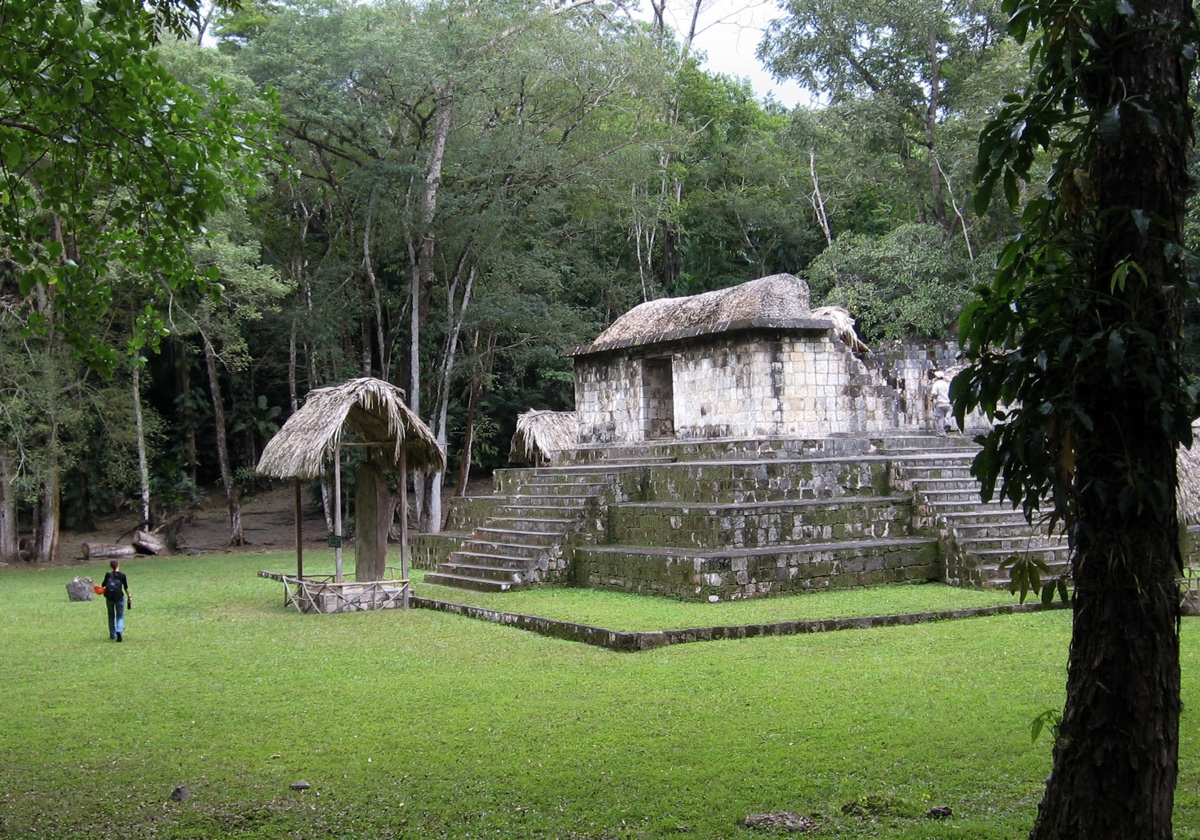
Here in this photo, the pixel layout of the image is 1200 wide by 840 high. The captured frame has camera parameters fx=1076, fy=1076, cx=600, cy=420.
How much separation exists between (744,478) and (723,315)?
2994mm

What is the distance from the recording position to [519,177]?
2250cm

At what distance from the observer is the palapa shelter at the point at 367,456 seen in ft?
35.8

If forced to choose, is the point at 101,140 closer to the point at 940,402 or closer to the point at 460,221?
the point at 940,402

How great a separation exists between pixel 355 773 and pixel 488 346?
A: 19.3 metres

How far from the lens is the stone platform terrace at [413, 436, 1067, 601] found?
11281 mm

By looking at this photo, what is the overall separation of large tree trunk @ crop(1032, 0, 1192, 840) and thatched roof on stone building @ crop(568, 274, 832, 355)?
34.1ft

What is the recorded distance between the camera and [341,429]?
36.4ft

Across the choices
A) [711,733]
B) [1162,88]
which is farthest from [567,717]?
[1162,88]

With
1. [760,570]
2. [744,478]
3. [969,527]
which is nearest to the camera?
[760,570]

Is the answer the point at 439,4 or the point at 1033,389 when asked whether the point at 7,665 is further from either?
the point at 439,4

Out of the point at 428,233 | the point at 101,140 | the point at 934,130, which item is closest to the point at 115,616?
the point at 101,140

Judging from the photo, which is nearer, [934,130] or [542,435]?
[542,435]

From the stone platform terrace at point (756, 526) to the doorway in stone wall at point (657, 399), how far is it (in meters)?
1.34

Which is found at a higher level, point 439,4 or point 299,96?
point 439,4
